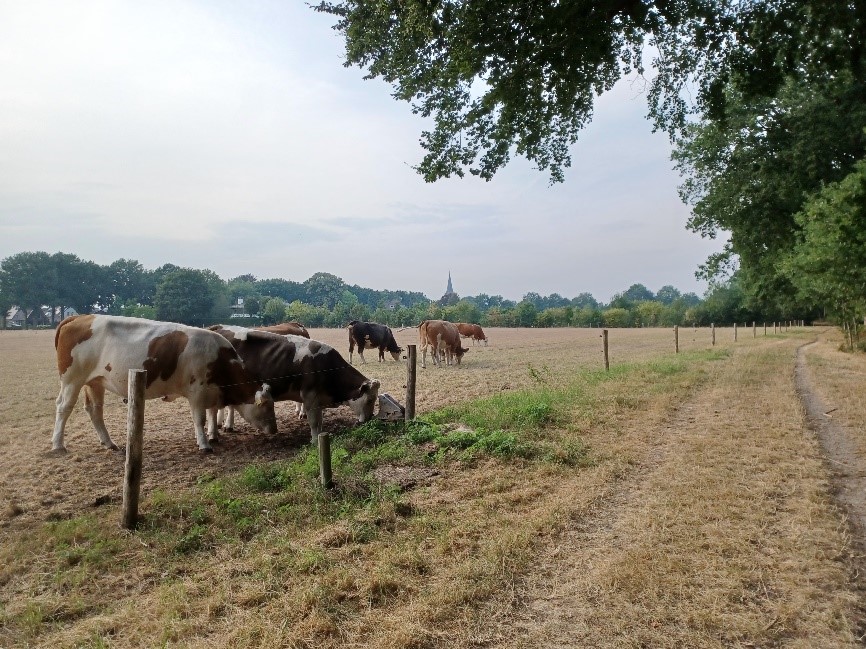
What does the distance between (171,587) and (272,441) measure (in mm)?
4626

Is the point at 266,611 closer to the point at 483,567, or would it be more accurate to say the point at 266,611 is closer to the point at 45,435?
the point at 483,567

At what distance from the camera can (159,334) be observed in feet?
24.1

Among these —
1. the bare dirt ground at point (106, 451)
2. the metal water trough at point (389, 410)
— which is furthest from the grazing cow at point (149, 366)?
the metal water trough at point (389, 410)

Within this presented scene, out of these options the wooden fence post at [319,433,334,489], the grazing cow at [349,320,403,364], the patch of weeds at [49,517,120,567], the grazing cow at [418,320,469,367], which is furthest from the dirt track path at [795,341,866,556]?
the grazing cow at [349,320,403,364]

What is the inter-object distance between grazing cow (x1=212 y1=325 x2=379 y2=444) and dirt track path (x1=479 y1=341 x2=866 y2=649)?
4577 millimetres

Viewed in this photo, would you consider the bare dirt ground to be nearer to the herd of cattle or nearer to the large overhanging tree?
the herd of cattle

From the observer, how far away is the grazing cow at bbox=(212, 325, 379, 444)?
323 inches

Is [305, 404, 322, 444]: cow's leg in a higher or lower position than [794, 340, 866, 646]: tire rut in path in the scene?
higher

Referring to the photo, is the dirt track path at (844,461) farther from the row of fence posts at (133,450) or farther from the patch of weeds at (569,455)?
the row of fence posts at (133,450)

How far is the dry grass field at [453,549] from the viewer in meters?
3.03

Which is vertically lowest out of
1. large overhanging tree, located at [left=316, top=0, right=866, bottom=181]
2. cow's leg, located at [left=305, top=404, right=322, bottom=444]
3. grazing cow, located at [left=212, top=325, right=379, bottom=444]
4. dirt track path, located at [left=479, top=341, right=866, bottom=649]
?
dirt track path, located at [left=479, top=341, right=866, bottom=649]

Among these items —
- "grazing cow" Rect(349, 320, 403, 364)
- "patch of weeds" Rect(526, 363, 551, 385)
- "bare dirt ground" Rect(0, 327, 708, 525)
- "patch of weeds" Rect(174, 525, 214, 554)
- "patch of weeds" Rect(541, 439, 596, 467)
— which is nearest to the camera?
"patch of weeds" Rect(174, 525, 214, 554)

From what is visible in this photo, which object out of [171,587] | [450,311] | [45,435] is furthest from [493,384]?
[450,311]

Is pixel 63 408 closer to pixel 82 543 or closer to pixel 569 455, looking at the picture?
pixel 82 543
